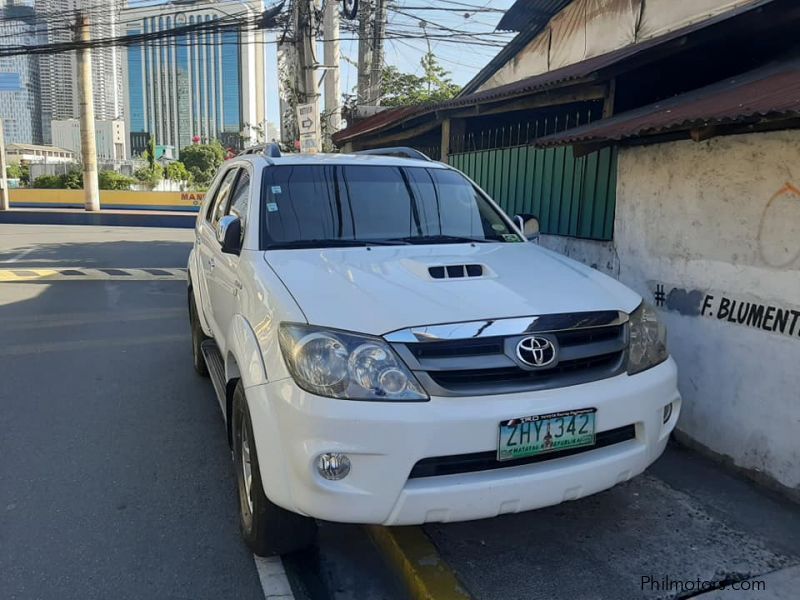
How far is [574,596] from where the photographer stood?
2676 mm

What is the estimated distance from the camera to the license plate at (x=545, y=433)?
2439 millimetres

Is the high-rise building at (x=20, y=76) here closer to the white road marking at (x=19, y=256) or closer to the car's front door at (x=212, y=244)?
the white road marking at (x=19, y=256)

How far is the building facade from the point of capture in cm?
8175

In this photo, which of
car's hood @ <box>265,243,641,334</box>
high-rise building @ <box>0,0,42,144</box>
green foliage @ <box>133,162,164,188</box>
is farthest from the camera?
green foliage @ <box>133,162,164,188</box>

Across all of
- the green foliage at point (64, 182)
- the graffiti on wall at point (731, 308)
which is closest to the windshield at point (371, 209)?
the graffiti on wall at point (731, 308)

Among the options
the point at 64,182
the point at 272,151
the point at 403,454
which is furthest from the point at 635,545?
the point at 64,182

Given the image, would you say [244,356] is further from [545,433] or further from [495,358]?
[545,433]

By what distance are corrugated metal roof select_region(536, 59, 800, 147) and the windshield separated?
3.12 ft

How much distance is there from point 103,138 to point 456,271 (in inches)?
3746

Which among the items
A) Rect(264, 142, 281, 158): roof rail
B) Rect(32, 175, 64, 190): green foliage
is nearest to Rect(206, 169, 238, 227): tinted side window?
Rect(264, 142, 281, 158): roof rail

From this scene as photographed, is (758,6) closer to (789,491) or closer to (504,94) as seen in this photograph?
(504,94)

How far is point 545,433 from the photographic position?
2.49 m

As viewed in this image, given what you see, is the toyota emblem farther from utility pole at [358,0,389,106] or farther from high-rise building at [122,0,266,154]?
utility pole at [358,0,389,106]

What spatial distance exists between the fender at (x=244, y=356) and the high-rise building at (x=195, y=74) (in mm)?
12447
